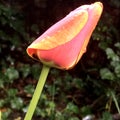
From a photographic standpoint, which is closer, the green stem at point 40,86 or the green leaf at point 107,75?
the green stem at point 40,86

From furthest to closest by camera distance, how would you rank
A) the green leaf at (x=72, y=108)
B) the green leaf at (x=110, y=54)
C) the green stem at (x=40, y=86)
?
1. the green leaf at (x=72, y=108)
2. the green leaf at (x=110, y=54)
3. the green stem at (x=40, y=86)

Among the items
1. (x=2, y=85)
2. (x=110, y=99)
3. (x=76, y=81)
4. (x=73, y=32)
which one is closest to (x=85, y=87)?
(x=76, y=81)

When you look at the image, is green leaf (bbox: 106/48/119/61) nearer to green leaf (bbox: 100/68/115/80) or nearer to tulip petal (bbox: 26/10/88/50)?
green leaf (bbox: 100/68/115/80)

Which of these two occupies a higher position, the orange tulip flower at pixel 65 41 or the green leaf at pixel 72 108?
the orange tulip flower at pixel 65 41

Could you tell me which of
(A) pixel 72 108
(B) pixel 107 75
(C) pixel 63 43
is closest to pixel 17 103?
(A) pixel 72 108

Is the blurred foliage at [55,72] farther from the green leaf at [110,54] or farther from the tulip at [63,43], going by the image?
the tulip at [63,43]

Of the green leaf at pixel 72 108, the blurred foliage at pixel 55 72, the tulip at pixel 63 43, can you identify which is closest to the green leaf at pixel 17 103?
the blurred foliage at pixel 55 72

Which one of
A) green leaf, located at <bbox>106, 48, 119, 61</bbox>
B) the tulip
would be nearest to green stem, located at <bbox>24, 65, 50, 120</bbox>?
the tulip
